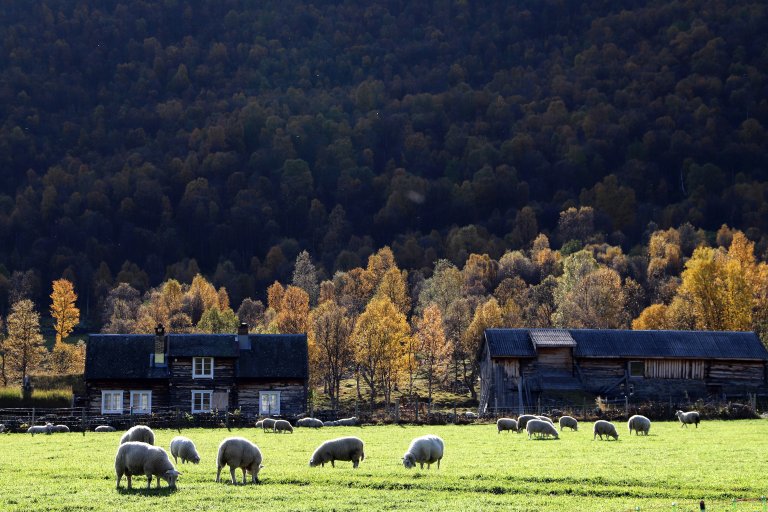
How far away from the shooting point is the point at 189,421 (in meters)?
58.4

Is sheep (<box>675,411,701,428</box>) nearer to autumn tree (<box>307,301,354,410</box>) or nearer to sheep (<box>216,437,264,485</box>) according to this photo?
sheep (<box>216,437,264,485</box>)

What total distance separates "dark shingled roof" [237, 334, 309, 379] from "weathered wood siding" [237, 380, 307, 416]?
630 mm

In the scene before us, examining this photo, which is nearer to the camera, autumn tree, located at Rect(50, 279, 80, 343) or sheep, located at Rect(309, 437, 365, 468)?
sheep, located at Rect(309, 437, 365, 468)

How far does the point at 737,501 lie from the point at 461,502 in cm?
618

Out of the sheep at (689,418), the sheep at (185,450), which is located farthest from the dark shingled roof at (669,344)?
the sheep at (185,450)

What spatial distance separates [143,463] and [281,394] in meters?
43.3

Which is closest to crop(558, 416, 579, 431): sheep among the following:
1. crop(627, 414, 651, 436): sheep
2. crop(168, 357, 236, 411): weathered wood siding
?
crop(627, 414, 651, 436): sheep

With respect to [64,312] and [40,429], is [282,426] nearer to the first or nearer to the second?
[40,429]

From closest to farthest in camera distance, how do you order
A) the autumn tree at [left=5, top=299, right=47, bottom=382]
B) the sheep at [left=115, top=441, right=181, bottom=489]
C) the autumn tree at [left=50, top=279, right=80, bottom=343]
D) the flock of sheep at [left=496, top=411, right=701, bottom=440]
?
1. the sheep at [left=115, top=441, right=181, bottom=489]
2. the flock of sheep at [left=496, top=411, right=701, bottom=440]
3. the autumn tree at [left=5, top=299, right=47, bottom=382]
4. the autumn tree at [left=50, top=279, right=80, bottom=343]

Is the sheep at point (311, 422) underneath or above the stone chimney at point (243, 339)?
underneath

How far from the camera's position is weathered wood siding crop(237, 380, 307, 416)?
223 ft

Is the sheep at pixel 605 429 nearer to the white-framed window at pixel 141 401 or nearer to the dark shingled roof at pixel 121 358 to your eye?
the dark shingled roof at pixel 121 358

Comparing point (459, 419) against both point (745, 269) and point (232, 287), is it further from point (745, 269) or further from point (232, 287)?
point (232, 287)

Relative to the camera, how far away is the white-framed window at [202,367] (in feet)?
222
